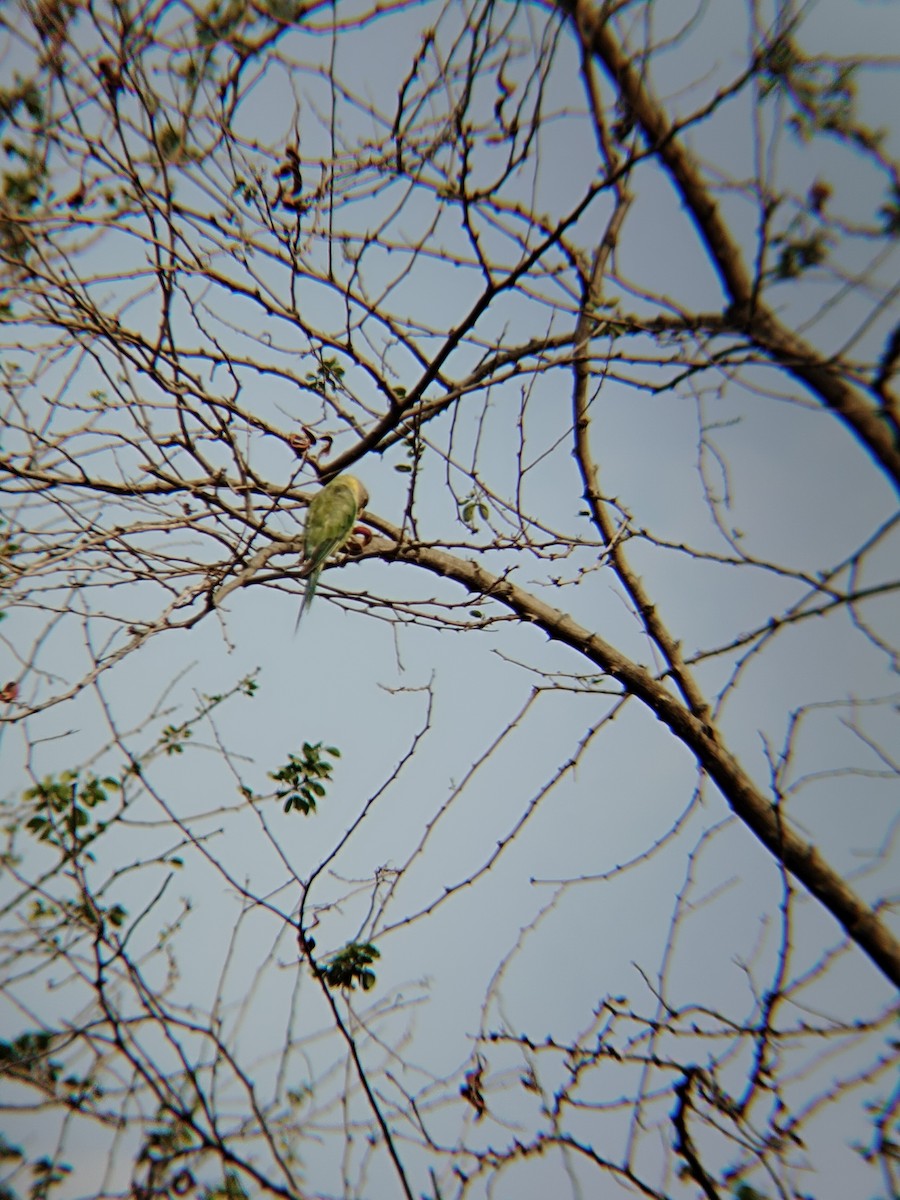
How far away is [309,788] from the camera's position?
3064mm

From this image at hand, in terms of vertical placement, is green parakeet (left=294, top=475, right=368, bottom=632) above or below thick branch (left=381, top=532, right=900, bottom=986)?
above

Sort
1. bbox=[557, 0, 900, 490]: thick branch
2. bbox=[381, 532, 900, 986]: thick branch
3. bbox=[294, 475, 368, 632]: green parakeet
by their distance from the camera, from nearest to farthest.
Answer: bbox=[557, 0, 900, 490]: thick branch, bbox=[381, 532, 900, 986]: thick branch, bbox=[294, 475, 368, 632]: green parakeet

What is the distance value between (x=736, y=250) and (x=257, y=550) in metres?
2.35

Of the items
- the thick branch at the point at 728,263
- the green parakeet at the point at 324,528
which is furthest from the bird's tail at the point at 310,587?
the thick branch at the point at 728,263

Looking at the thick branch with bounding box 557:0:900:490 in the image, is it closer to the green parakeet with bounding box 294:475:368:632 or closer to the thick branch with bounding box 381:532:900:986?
the thick branch with bounding box 381:532:900:986

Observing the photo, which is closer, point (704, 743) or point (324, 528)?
point (704, 743)

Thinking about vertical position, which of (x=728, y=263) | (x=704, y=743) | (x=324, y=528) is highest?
(x=728, y=263)

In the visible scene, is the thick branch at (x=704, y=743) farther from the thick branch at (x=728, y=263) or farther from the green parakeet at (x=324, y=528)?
the thick branch at (x=728, y=263)

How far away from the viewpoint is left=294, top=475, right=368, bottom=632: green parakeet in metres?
3.25

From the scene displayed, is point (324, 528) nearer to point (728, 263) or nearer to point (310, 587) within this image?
point (310, 587)

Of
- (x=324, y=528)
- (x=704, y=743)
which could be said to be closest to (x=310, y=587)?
(x=324, y=528)

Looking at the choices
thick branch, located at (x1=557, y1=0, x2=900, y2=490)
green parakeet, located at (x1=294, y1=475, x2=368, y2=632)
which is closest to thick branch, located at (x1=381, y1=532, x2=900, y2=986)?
green parakeet, located at (x1=294, y1=475, x2=368, y2=632)

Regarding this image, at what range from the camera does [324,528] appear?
3402 millimetres

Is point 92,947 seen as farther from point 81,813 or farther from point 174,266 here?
point 174,266
